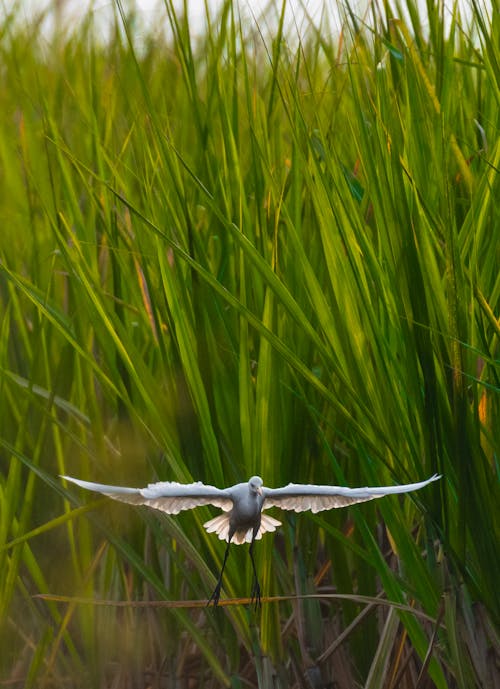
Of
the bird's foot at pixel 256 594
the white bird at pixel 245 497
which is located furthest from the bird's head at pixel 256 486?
the bird's foot at pixel 256 594

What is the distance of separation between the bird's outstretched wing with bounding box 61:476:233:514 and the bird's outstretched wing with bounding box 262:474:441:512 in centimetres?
4

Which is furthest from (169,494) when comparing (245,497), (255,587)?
(255,587)

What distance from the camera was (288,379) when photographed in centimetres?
94

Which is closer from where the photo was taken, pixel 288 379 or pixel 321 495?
pixel 321 495

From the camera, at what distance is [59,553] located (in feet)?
3.84

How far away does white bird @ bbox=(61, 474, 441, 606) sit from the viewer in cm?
68

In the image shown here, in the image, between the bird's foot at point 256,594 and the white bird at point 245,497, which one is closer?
the white bird at point 245,497

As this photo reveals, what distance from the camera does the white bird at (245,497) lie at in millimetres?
677

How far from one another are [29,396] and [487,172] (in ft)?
1.51

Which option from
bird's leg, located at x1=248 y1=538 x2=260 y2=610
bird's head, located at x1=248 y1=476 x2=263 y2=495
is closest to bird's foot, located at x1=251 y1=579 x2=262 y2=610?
bird's leg, located at x1=248 y1=538 x2=260 y2=610

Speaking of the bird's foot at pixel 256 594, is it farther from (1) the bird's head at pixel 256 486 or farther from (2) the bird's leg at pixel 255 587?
(1) the bird's head at pixel 256 486

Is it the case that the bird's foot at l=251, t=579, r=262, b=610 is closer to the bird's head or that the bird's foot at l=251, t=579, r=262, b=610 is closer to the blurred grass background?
the blurred grass background

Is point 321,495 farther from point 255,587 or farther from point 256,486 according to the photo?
point 255,587

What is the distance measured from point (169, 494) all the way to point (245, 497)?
69mm
